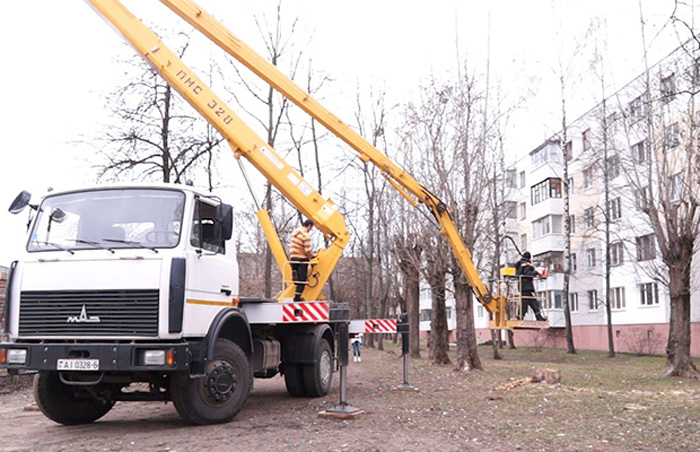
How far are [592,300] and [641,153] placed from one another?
25.0 m

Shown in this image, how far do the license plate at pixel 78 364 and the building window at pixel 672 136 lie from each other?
54.3 ft

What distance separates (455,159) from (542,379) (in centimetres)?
702

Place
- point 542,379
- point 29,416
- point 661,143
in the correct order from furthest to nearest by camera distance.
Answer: point 661,143, point 542,379, point 29,416

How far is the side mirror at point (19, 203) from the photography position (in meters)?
8.97

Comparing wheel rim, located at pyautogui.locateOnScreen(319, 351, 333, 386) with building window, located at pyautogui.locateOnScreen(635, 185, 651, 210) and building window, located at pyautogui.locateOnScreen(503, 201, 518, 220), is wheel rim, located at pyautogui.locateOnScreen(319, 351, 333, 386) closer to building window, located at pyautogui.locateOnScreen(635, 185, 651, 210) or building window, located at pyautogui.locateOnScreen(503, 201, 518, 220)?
building window, located at pyautogui.locateOnScreen(635, 185, 651, 210)

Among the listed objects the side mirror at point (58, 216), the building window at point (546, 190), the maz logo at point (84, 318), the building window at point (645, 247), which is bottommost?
the maz logo at point (84, 318)

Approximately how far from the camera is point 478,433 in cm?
838

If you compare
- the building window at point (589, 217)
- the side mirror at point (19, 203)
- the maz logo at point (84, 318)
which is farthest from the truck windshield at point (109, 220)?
the building window at point (589, 217)

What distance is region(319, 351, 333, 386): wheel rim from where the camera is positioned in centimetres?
1229

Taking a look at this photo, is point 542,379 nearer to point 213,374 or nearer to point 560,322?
point 213,374

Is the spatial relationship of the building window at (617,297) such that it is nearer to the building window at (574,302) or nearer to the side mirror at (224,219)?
the building window at (574,302)

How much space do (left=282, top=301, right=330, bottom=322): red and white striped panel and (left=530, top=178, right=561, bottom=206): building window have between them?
3862cm

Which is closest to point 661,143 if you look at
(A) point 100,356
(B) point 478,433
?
(B) point 478,433

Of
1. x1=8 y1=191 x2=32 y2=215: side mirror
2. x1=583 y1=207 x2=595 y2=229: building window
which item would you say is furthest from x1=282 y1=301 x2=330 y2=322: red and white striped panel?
x1=583 y1=207 x2=595 y2=229: building window
